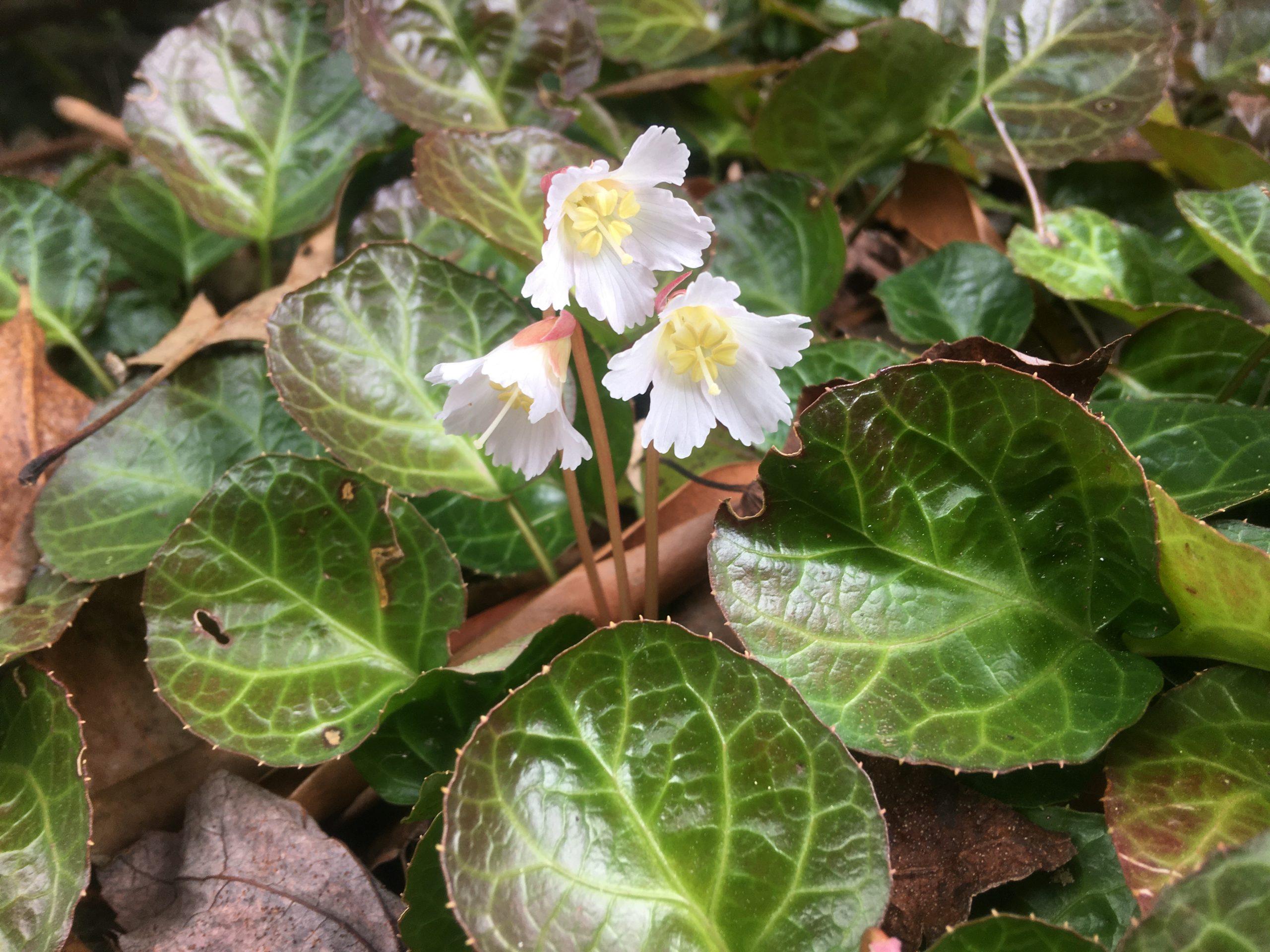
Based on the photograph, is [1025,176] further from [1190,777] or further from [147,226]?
[147,226]

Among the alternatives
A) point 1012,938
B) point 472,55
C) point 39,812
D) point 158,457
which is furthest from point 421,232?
point 1012,938

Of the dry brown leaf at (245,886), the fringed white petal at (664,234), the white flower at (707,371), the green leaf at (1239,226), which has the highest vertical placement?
the fringed white petal at (664,234)

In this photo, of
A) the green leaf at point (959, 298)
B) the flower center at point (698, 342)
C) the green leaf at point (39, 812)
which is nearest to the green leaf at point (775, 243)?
the green leaf at point (959, 298)

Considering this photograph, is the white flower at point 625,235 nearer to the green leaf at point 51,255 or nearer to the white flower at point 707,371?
the white flower at point 707,371

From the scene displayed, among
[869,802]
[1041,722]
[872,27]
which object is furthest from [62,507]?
[872,27]

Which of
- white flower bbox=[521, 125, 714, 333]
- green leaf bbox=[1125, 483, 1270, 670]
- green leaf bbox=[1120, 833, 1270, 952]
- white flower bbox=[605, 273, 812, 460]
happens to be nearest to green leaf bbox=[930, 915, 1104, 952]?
green leaf bbox=[1120, 833, 1270, 952]

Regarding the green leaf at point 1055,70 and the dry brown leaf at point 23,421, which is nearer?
the dry brown leaf at point 23,421
